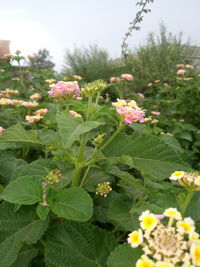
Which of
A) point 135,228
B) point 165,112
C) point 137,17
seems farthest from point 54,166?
point 137,17

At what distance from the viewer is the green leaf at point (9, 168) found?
980mm

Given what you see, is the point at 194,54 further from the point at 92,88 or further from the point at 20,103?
the point at 92,88

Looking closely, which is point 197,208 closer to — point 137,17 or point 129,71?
point 137,17

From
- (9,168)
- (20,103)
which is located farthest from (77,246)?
(20,103)

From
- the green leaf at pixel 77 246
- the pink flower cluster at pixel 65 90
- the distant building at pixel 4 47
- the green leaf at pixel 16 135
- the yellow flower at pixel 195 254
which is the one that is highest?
the distant building at pixel 4 47

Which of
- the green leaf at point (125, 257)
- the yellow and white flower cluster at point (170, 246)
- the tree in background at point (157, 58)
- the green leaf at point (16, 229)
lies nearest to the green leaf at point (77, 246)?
the green leaf at point (16, 229)

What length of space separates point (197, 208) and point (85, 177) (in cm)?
35

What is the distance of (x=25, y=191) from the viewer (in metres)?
0.75

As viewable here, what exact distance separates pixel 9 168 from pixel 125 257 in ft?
1.91

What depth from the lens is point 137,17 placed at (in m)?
3.54

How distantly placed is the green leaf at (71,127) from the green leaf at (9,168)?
30cm

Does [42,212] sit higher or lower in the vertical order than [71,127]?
lower

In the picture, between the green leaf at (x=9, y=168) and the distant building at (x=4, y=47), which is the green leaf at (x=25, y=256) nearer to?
the green leaf at (x=9, y=168)

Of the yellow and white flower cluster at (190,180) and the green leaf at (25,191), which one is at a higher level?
the yellow and white flower cluster at (190,180)
